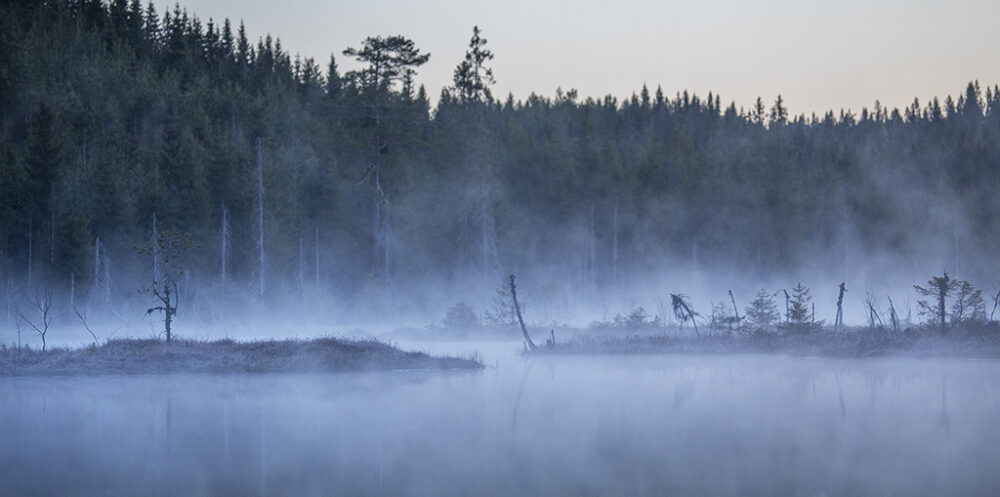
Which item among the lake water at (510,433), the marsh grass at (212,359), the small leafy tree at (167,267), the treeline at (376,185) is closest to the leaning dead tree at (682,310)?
the lake water at (510,433)

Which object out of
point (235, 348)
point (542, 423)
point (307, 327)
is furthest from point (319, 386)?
point (307, 327)

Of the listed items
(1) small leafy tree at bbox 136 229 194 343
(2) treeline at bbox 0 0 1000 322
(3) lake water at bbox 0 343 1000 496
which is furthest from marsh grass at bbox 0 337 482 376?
(2) treeline at bbox 0 0 1000 322

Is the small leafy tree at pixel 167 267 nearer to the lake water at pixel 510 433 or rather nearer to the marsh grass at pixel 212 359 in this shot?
the marsh grass at pixel 212 359

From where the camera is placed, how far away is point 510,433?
1775 centimetres

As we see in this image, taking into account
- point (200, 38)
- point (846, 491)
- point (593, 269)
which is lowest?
point (846, 491)

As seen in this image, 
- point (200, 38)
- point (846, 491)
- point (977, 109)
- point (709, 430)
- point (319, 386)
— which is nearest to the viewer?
point (846, 491)

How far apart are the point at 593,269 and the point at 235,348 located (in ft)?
169

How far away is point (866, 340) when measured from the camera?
3297 centimetres

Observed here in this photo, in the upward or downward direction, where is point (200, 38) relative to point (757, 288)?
upward

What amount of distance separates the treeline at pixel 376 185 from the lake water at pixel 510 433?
3235 cm

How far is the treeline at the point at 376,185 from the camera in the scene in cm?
5712

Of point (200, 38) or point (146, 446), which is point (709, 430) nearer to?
point (146, 446)

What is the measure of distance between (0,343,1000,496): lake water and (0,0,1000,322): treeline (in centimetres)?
3235

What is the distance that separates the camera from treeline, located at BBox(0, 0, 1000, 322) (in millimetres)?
57125
